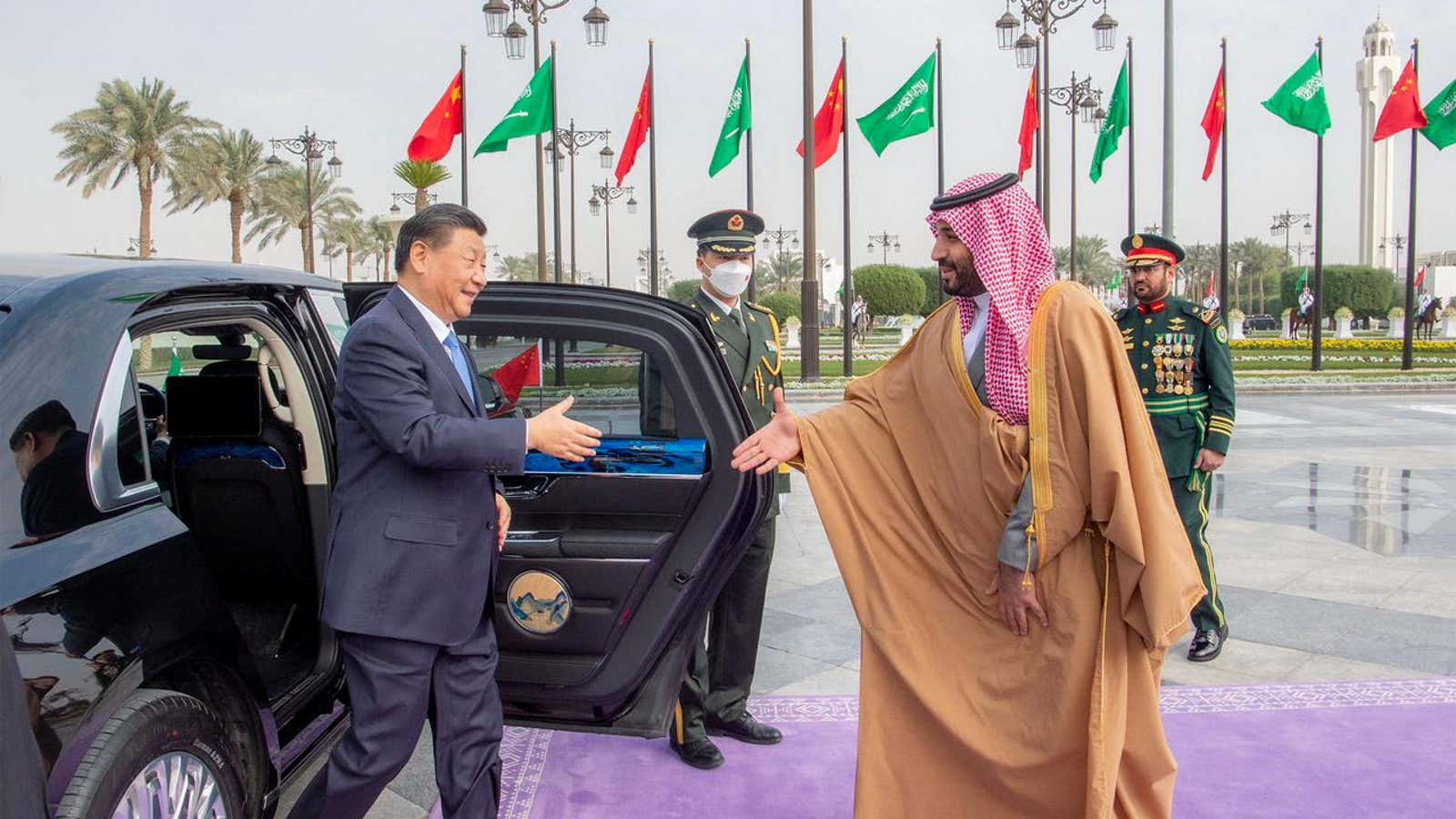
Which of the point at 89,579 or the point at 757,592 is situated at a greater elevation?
the point at 89,579

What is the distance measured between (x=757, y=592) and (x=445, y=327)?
169 centimetres

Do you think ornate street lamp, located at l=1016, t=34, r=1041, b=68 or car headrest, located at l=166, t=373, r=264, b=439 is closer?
car headrest, located at l=166, t=373, r=264, b=439

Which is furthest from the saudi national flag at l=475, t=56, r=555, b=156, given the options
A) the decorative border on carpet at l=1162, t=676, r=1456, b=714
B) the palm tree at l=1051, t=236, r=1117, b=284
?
the palm tree at l=1051, t=236, r=1117, b=284

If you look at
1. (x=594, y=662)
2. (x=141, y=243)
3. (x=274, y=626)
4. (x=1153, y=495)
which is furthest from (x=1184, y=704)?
(x=141, y=243)

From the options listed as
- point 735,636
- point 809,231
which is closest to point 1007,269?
point 735,636

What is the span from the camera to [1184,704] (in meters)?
4.28

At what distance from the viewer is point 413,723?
260 cm

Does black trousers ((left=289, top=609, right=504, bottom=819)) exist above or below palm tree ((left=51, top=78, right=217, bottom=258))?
below

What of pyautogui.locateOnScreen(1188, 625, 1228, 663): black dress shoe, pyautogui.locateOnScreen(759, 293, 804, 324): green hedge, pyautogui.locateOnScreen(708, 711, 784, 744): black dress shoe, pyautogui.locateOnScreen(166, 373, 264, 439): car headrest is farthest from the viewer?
pyautogui.locateOnScreen(759, 293, 804, 324): green hedge

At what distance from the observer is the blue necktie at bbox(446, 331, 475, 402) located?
9.06 ft

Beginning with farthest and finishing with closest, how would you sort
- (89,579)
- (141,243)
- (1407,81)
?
(141,243)
(1407,81)
(89,579)

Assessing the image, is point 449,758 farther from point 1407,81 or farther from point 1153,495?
point 1407,81

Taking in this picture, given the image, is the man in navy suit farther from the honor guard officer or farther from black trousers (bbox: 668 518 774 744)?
the honor guard officer

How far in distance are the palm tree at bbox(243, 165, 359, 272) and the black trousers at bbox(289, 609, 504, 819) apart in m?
40.7
